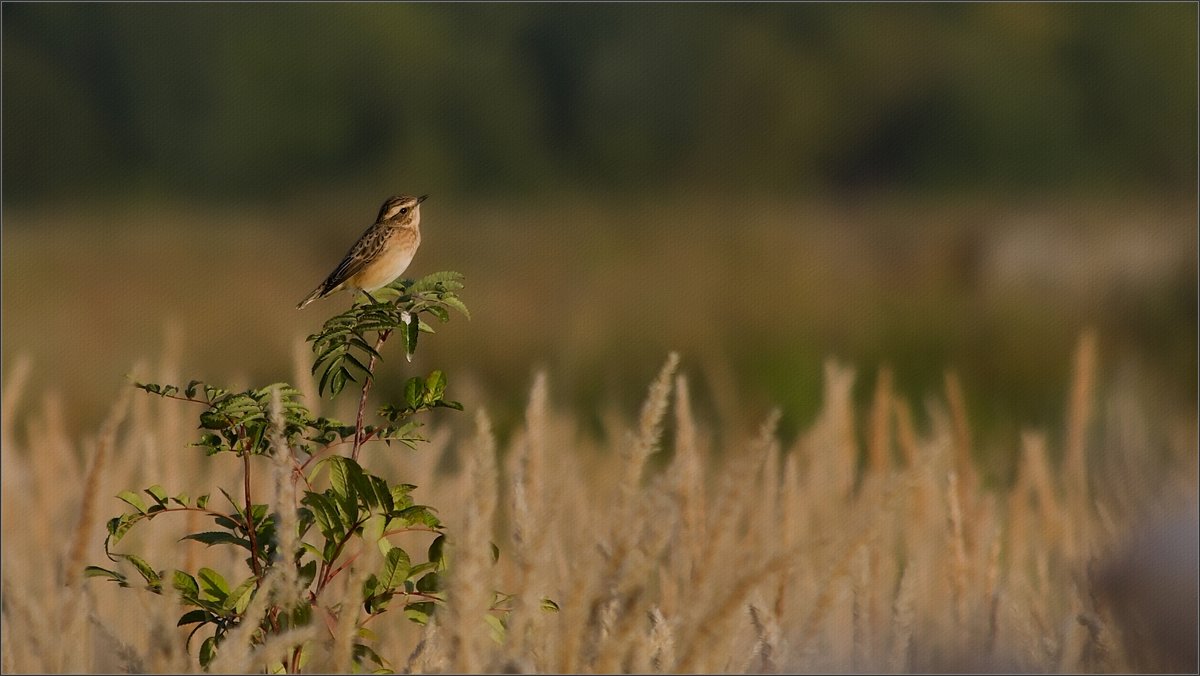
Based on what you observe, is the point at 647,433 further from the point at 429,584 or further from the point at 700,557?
the point at 700,557

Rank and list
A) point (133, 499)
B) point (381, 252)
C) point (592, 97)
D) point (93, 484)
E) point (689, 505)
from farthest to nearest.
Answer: point (592, 97), point (381, 252), point (689, 505), point (93, 484), point (133, 499)

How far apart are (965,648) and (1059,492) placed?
249 centimetres

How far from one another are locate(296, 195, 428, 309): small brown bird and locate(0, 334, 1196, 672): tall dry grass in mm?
367

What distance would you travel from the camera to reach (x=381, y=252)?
3.10 m

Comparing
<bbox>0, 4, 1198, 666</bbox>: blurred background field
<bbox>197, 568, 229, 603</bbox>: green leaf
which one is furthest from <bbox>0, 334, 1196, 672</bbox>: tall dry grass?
<bbox>0, 4, 1198, 666</bbox>: blurred background field

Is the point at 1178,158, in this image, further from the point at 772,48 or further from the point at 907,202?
the point at 772,48

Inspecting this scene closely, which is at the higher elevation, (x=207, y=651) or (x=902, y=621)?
(x=902, y=621)

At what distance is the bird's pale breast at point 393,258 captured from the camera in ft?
10.2

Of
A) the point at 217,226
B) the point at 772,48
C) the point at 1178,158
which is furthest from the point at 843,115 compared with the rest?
the point at 217,226

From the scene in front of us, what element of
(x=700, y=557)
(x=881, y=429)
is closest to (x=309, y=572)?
(x=700, y=557)

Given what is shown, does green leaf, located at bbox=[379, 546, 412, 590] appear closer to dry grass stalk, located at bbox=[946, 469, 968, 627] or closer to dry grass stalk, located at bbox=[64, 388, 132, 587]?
dry grass stalk, located at bbox=[64, 388, 132, 587]

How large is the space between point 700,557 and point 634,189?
20314mm

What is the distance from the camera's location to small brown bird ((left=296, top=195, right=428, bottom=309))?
3090 mm

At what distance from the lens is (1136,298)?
42.6ft
